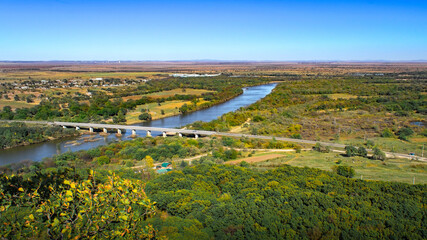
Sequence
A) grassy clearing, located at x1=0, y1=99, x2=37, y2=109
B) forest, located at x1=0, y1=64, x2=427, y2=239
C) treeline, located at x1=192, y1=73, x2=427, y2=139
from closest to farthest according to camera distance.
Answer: forest, located at x1=0, y1=64, x2=427, y2=239 → treeline, located at x1=192, y1=73, x2=427, y2=139 → grassy clearing, located at x1=0, y1=99, x2=37, y2=109

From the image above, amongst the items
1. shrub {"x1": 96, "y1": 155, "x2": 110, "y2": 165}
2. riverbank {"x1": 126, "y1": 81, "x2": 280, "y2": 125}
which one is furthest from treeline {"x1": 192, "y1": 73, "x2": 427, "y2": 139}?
shrub {"x1": 96, "y1": 155, "x2": 110, "y2": 165}

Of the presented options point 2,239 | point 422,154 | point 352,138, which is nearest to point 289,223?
point 2,239

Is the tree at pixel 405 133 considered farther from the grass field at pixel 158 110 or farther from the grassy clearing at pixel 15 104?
the grassy clearing at pixel 15 104

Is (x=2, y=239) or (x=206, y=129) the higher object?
(x=2, y=239)

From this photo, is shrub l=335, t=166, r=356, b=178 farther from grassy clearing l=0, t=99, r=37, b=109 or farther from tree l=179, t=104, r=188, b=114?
grassy clearing l=0, t=99, r=37, b=109

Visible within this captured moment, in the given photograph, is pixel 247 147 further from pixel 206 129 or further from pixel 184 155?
pixel 206 129

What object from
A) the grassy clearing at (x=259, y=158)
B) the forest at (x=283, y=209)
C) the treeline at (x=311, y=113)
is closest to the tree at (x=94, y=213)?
the forest at (x=283, y=209)
